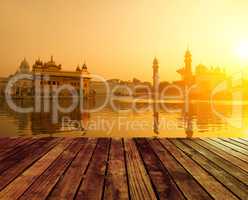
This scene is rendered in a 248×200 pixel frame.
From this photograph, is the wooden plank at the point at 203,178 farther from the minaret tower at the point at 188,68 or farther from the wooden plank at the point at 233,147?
the minaret tower at the point at 188,68

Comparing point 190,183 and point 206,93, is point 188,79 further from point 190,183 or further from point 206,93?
point 190,183

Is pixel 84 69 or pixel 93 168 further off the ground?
pixel 84 69

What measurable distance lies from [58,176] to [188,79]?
184 metres

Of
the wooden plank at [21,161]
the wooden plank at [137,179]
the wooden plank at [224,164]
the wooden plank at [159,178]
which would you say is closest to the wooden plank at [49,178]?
the wooden plank at [21,161]

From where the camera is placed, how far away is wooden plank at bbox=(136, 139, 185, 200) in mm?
2232

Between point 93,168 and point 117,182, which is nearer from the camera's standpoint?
point 117,182

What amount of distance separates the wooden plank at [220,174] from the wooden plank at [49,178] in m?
1.98

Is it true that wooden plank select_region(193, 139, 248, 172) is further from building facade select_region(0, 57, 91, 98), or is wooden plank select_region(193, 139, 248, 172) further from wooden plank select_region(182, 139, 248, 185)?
building facade select_region(0, 57, 91, 98)

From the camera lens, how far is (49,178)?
262 centimetres

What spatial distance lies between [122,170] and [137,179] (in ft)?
1.23

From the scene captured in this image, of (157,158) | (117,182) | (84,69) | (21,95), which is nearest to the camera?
(117,182)

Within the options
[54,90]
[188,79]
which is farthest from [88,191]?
[188,79]

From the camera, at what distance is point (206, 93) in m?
151

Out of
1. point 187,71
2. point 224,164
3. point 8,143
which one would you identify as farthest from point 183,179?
point 187,71
